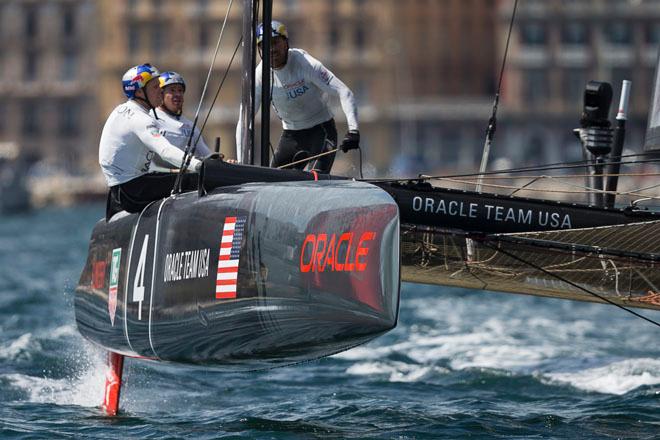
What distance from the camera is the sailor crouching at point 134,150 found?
25.8 feet

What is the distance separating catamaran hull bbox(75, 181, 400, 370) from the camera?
6.16m

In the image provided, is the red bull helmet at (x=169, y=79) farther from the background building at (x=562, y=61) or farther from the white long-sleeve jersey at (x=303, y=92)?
the background building at (x=562, y=61)

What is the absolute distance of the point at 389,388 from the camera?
9.06 metres

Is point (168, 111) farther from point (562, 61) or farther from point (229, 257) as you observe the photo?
point (562, 61)

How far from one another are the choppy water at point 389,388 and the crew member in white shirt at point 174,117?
3.88 ft

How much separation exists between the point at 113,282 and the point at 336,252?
2230mm

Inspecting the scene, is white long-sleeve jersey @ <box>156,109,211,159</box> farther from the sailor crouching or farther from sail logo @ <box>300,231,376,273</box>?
sail logo @ <box>300,231,376,273</box>

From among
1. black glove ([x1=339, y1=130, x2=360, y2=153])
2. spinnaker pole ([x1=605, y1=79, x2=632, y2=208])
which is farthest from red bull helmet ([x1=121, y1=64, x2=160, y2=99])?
spinnaker pole ([x1=605, y1=79, x2=632, y2=208])

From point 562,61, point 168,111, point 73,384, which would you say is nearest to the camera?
point 168,111

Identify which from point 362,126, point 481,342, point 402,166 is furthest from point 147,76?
point 362,126

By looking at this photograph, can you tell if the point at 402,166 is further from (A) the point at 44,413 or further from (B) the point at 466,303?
(A) the point at 44,413

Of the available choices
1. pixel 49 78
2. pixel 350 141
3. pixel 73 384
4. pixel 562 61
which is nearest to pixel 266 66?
pixel 350 141

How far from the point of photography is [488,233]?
7055 millimetres

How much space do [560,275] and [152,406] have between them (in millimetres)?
2385
